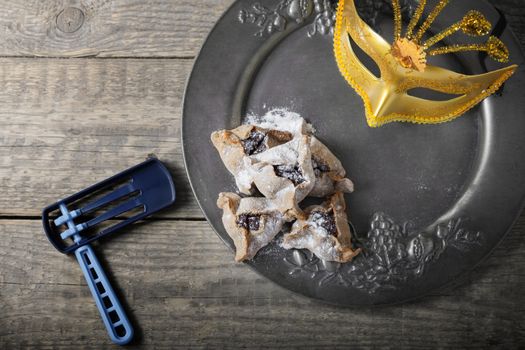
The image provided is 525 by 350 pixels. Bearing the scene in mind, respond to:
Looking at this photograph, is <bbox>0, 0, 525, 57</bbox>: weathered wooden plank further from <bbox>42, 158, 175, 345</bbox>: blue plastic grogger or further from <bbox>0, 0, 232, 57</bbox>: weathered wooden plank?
<bbox>42, 158, 175, 345</bbox>: blue plastic grogger

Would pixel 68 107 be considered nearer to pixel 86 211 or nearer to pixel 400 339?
pixel 86 211

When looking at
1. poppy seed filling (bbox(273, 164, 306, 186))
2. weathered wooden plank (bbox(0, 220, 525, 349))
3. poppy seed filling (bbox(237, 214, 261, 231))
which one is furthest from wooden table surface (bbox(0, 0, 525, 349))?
poppy seed filling (bbox(273, 164, 306, 186))

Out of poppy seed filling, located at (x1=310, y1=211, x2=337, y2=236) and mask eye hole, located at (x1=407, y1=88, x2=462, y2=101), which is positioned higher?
mask eye hole, located at (x1=407, y1=88, x2=462, y2=101)

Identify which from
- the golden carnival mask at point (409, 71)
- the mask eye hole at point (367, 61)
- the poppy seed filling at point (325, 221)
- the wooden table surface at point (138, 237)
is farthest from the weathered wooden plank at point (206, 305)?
the mask eye hole at point (367, 61)

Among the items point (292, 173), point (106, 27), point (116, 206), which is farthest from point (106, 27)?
point (292, 173)

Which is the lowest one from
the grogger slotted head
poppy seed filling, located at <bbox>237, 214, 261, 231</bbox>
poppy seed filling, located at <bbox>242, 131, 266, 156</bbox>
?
the grogger slotted head

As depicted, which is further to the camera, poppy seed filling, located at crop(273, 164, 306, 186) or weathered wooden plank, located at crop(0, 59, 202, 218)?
weathered wooden plank, located at crop(0, 59, 202, 218)
